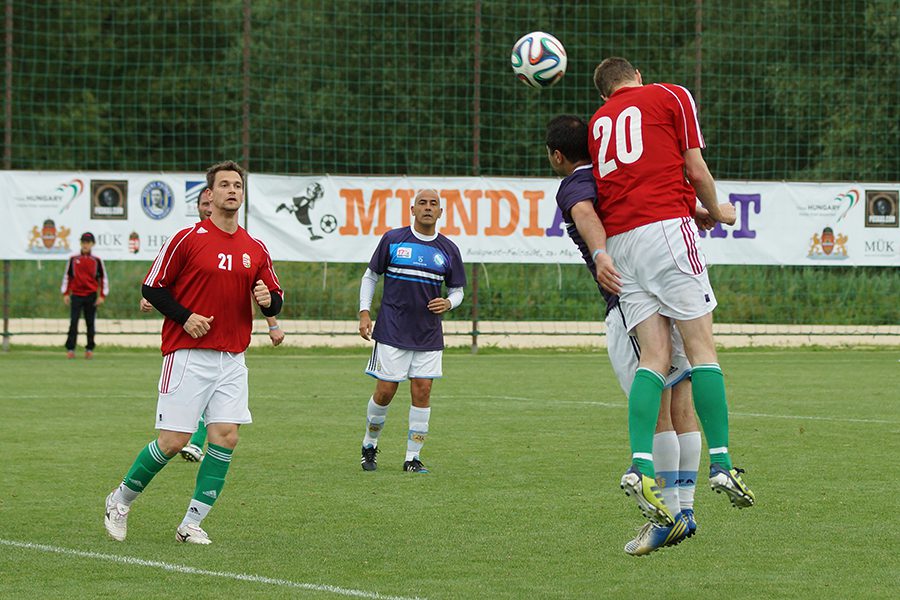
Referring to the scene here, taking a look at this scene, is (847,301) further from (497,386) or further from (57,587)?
(57,587)

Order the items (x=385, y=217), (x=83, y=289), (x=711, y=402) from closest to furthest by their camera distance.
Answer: (x=711, y=402), (x=83, y=289), (x=385, y=217)

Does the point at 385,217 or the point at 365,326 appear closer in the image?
the point at 365,326

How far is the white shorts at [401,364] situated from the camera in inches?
432

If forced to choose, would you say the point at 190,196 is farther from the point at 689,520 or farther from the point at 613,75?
the point at 689,520

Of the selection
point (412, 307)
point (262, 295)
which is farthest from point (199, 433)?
point (262, 295)

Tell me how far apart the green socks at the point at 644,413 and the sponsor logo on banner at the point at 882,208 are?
707 inches

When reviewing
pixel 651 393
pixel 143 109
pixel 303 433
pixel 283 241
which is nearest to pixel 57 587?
pixel 651 393

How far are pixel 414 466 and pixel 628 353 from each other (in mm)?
3723

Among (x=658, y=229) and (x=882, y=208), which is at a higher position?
(x=882, y=208)

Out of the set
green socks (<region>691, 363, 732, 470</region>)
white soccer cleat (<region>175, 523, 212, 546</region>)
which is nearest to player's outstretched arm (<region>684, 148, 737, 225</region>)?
green socks (<region>691, 363, 732, 470</region>)

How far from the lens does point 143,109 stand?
46344 mm

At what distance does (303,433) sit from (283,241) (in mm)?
10029

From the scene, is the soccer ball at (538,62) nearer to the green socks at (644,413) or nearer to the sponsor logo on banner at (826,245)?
the green socks at (644,413)

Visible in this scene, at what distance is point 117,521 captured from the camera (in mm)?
7688
